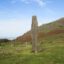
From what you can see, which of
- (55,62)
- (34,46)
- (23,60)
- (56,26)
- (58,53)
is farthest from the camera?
(56,26)

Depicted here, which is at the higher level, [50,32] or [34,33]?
[50,32]

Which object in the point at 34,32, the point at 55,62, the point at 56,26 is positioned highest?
the point at 56,26

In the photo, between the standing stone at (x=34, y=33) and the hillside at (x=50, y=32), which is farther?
the hillside at (x=50, y=32)

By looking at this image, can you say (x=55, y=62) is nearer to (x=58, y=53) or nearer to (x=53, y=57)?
(x=53, y=57)

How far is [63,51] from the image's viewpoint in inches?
1262

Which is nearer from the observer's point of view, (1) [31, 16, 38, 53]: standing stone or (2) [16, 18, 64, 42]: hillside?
(1) [31, 16, 38, 53]: standing stone

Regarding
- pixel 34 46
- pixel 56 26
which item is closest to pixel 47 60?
pixel 34 46

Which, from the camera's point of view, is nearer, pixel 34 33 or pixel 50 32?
pixel 34 33

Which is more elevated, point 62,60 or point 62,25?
point 62,25

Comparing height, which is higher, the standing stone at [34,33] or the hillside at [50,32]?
the hillside at [50,32]

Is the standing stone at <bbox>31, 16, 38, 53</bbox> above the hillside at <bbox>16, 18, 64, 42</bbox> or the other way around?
the other way around

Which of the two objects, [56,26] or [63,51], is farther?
[56,26]

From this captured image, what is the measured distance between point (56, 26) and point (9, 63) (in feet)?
158

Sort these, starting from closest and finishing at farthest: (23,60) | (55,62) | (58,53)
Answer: (55,62)
(23,60)
(58,53)
